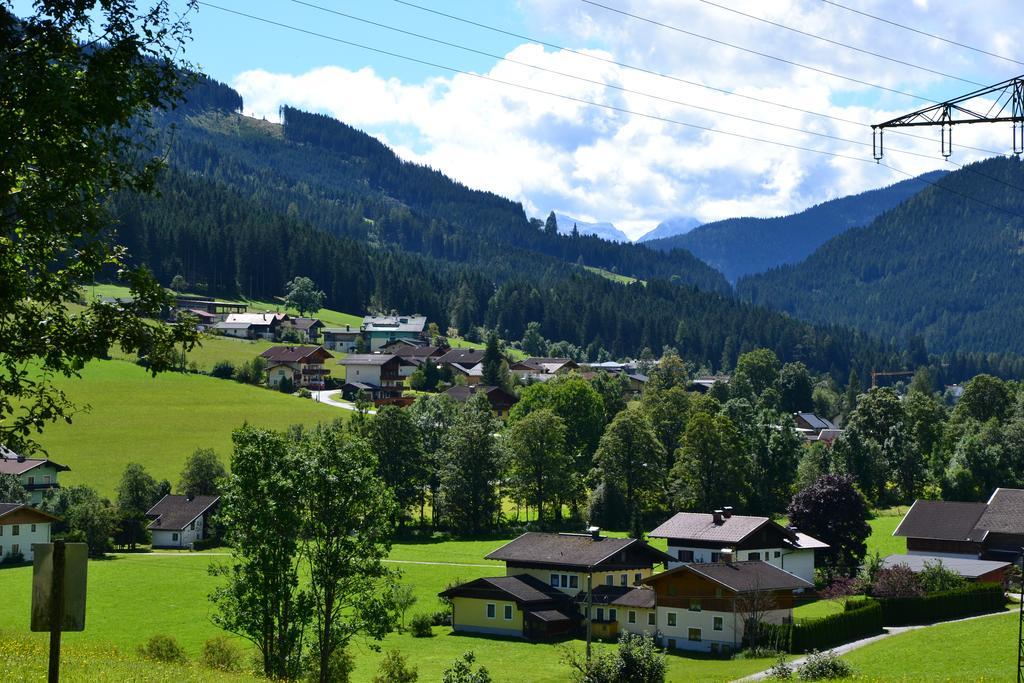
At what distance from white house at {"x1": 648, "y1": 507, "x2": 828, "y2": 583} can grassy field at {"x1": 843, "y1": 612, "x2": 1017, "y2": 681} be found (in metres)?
13.3

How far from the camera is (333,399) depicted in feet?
452

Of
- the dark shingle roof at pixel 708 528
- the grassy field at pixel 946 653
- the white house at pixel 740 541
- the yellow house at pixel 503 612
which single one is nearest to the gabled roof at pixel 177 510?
the yellow house at pixel 503 612

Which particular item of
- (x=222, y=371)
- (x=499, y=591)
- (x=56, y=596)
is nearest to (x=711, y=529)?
(x=499, y=591)

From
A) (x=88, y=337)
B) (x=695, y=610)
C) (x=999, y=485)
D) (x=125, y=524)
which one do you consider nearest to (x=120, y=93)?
(x=88, y=337)

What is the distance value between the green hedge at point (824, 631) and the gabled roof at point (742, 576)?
2565 millimetres

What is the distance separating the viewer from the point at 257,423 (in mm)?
106062

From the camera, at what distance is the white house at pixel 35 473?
83.0 m

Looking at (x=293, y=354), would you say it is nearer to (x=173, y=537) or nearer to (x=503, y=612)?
(x=173, y=537)

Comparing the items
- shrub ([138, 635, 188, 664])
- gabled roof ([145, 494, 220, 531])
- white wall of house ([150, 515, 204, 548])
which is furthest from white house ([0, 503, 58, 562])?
shrub ([138, 635, 188, 664])

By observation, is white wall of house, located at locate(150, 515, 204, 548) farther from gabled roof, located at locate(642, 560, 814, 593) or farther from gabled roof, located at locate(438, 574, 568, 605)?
gabled roof, located at locate(642, 560, 814, 593)

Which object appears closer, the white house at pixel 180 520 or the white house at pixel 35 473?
the white house at pixel 180 520

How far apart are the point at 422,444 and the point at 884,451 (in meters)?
40.6

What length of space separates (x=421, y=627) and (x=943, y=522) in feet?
125

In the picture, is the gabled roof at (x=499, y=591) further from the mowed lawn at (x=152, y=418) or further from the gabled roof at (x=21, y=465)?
the gabled roof at (x=21, y=465)
